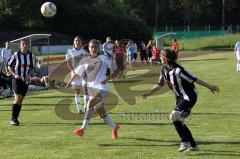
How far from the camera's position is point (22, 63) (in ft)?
42.9

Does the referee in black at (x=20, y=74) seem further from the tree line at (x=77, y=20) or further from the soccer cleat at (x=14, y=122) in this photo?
the tree line at (x=77, y=20)

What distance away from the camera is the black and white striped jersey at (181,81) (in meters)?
9.19

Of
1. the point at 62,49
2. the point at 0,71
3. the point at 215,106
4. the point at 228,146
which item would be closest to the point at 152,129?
the point at 228,146

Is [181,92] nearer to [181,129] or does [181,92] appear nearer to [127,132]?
[181,129]

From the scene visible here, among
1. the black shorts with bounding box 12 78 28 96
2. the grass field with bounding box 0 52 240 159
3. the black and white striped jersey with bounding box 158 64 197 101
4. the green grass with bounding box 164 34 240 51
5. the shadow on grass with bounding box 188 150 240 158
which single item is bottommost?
the green grass with bounding box 164 34 240 51

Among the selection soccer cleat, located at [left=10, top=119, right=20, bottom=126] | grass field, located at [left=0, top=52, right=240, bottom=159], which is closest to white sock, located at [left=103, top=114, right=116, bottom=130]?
grass field, located at [left=0, top=52, right=240, bottom=159]

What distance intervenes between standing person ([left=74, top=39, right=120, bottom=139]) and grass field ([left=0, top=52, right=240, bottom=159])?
0.32m

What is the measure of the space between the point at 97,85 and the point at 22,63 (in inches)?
119

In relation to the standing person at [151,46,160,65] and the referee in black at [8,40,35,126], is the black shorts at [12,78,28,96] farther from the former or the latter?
the standing person at [151,46,160,65]

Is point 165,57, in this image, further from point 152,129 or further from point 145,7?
point 145,7

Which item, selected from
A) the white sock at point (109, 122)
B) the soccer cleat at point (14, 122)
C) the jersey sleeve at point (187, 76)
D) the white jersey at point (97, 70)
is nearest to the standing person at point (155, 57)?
the soccer cleat at point (14, 122)

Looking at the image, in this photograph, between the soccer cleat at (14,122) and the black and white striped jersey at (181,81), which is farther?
the soccer cleat at (14,122)

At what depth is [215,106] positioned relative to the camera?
15.6 metres

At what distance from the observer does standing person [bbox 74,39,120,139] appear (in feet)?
34.9
